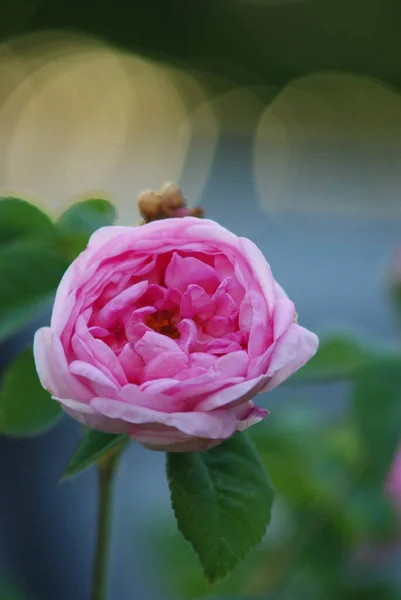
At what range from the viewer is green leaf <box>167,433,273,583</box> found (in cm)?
46

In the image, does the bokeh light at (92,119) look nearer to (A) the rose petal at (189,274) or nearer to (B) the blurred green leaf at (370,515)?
(B) the blurred green leaf at (370,515)

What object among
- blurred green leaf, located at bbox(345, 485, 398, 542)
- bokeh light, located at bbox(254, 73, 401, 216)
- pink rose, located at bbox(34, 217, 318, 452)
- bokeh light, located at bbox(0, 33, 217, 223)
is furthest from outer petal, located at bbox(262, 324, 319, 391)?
bokeh light, located at bbox(254, 73, 401, 216)

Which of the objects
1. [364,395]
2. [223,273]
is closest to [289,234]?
[364,395]

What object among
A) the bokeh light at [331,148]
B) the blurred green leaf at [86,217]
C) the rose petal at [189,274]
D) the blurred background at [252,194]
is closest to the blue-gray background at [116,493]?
the blurred background at [252,194]

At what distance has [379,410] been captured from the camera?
28.9 inches

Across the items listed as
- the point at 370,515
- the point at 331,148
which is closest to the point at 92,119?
the point at 331,148

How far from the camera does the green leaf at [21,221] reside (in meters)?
0.59

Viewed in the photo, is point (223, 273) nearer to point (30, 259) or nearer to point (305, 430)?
point (30, 259)

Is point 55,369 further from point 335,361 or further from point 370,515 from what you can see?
point 370,515

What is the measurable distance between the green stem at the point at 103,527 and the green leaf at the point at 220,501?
0.28 ft

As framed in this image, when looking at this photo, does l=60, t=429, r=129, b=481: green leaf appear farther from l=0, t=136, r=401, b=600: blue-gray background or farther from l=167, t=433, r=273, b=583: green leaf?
l=0, t=136, r=401, b=600: blue-gray background

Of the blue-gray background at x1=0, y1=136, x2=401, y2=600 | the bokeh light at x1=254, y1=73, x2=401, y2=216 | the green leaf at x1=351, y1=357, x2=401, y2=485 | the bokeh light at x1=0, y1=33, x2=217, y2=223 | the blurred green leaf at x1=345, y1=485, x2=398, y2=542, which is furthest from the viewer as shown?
the bokeh light at x1=254, y1=73, x2=401, y2=216

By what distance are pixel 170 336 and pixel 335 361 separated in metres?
0.34

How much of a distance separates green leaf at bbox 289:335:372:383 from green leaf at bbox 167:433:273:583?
0.25m
